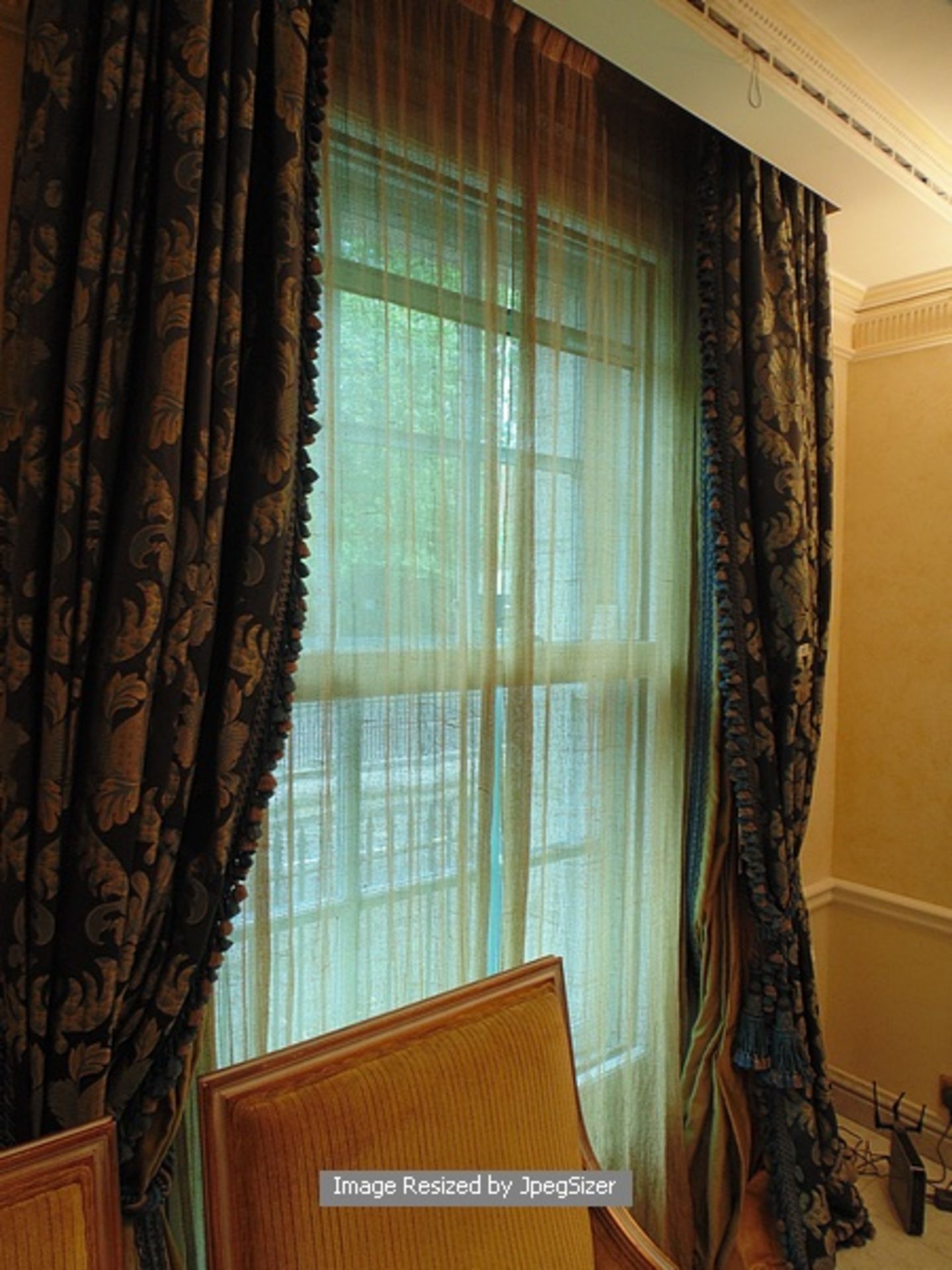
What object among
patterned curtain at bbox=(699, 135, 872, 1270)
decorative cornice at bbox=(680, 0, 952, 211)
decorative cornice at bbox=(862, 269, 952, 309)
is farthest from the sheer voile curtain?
decorative cornice at bbox=(862, 269, 952, 309)

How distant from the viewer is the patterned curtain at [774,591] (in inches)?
71.4

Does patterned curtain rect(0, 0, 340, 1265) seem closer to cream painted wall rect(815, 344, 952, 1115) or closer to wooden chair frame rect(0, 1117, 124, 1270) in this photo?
wooden chair frame rect(0, 1117, 124, 1270)

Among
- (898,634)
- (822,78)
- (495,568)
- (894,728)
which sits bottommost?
(894,728)

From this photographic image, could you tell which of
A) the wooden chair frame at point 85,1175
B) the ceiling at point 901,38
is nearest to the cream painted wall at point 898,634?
the ceiling at point 901,38

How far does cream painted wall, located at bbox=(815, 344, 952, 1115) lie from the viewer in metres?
2.38

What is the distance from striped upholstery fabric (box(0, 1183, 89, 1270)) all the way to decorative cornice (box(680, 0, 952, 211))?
176 cm

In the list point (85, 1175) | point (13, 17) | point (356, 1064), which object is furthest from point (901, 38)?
point (85, 1175)

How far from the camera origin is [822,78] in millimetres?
1555

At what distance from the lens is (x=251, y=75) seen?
111 centimetres

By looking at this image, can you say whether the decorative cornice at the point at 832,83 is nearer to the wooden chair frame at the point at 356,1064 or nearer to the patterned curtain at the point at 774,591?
the patterned curtain at the point at 774,591

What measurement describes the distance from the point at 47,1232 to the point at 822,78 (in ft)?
6.79

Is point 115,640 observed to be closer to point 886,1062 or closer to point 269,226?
point 269,226

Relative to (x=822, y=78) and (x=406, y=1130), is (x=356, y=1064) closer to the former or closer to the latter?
(x=406, y=1130)

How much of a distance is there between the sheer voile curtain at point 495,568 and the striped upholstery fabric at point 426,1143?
33 cm
